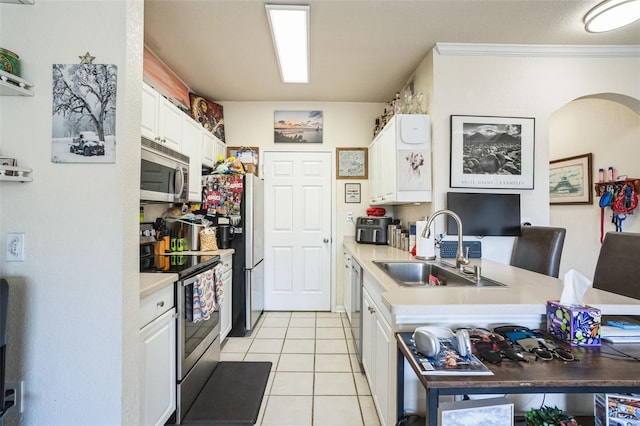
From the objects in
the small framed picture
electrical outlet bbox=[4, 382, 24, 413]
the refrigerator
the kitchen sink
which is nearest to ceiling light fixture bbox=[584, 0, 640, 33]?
the kitchen sink

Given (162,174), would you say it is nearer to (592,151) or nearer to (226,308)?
(226,308)

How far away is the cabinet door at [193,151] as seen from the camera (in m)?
2.76

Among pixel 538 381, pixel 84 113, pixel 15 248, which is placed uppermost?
pixel 84 113

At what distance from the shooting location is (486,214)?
249 cm

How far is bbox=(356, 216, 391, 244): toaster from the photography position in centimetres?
339

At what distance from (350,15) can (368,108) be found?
1822mm

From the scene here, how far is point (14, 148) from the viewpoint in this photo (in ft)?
3.88

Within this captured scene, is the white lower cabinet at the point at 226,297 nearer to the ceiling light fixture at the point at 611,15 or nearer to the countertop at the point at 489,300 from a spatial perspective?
the countertop at the point at 489,300

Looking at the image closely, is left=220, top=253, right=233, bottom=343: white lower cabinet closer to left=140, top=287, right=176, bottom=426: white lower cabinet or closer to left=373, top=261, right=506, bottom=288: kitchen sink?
left=140, top=287, right=176, bottom=426: white lower cabinet

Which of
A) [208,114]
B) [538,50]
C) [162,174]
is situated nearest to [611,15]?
[538,50]

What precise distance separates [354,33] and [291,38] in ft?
1.67

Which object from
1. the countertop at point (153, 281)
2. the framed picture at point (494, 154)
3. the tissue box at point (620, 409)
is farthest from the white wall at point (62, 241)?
the framed picture at point (494, 154)

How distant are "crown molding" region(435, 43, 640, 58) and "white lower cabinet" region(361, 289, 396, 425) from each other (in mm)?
2180

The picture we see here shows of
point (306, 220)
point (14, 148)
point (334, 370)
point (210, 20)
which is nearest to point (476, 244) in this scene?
point (334, 370)
